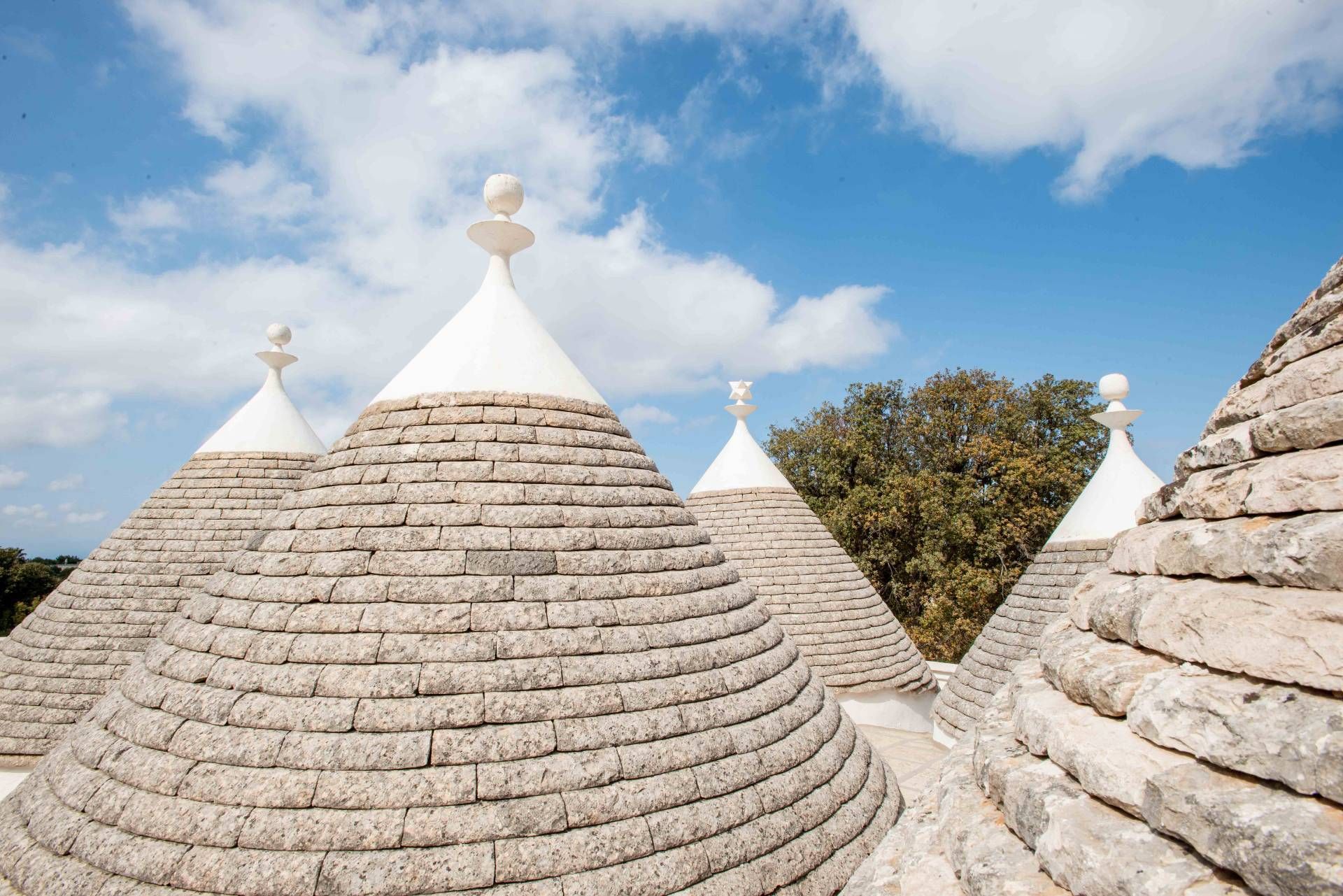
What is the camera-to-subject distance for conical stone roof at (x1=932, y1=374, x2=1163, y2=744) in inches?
425

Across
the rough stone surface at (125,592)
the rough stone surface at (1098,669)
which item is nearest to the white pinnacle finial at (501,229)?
the rough stone surface at (125,592)

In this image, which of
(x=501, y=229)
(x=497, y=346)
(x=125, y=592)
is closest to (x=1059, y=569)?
(x=497, y=346)

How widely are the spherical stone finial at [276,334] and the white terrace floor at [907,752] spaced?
11.0m

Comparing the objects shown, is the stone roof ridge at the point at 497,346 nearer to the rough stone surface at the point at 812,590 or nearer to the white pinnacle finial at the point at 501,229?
the white pinnacle finial at the point at 501,229

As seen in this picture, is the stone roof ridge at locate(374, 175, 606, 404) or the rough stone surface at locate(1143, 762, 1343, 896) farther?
the stone roof ridge at locate(374, 175, 606, 404)

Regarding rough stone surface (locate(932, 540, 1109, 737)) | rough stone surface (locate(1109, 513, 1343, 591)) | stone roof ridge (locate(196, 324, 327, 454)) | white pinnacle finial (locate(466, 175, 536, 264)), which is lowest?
rough stone surface (locate(1109, 513, 1343, 591))

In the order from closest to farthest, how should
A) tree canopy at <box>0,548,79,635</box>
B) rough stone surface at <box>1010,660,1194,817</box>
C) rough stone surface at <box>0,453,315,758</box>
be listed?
rough stone surface at <box>1010,660,1194,817</box>, rough stone surface at <box>0,453,315,758</box>, tree canopy at <box>0,548,79,635</box>

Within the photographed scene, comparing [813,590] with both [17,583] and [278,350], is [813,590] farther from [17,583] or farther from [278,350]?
[17,583]

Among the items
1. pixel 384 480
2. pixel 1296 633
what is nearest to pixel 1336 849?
pixel 1296 633

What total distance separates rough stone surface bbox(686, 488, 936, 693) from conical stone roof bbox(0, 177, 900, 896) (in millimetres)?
6766

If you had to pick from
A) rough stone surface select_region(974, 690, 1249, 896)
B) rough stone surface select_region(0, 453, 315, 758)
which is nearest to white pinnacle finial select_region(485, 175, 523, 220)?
rough stone surface select_region(0, 453, 315, 758)

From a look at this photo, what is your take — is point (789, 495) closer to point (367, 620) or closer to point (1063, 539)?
point (1063, 539)

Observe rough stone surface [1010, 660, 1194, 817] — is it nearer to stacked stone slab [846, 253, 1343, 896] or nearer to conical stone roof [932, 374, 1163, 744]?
stacked stone slab [846, 253, 1343, 896]

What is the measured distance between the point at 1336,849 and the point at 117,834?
209 inches
